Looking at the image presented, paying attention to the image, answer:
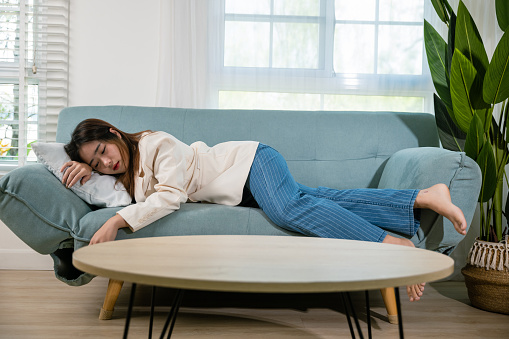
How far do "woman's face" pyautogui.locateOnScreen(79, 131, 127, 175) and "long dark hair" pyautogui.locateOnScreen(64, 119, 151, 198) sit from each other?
1 cm

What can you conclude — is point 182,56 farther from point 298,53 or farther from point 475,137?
point 475,137

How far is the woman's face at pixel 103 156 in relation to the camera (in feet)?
5.86

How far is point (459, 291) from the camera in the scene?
2.33m

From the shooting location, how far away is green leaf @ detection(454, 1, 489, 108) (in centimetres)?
201

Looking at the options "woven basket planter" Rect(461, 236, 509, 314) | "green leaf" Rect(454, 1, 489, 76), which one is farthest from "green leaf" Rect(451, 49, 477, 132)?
"woven basket planter" Rect(461, 236, 509, 314)

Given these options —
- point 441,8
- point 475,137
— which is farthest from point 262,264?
point 441,8

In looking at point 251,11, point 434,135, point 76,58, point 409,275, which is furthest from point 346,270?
point 76,58

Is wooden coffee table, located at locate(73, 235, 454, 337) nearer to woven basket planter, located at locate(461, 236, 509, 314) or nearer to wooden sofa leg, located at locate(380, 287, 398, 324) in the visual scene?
wooden sofa leg, located at locate(380, 287, 398, 324)

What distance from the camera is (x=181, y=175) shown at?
1.72 metres

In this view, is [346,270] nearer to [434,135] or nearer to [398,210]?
[398,210]

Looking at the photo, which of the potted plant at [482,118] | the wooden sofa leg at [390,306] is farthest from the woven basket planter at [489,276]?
the wooden sofa leg at [390,306]

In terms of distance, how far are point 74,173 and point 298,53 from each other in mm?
1454

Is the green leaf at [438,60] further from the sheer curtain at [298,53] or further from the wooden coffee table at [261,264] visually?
the wooden coffee table at [261,264]

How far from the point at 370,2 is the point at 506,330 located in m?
1.81
